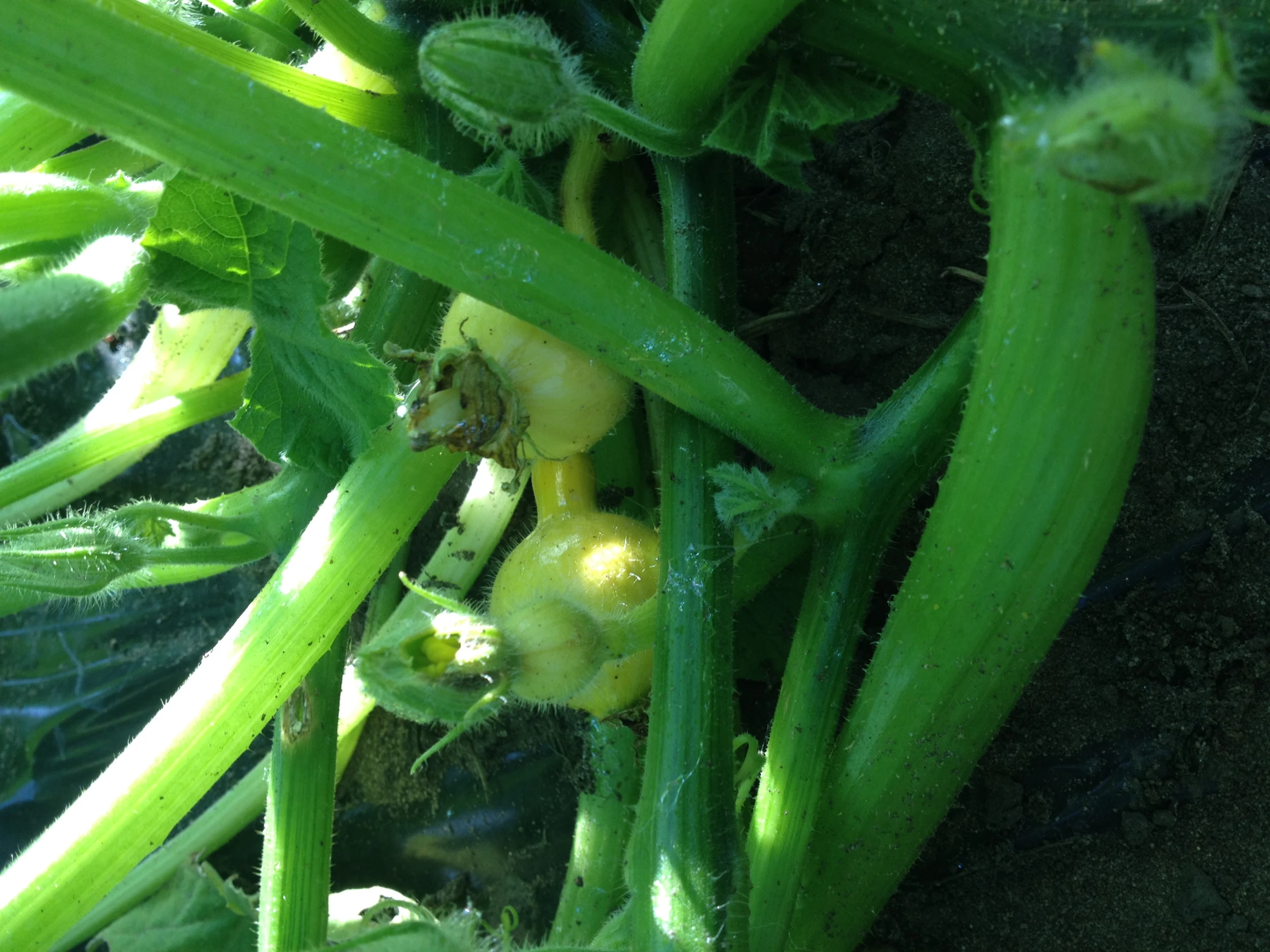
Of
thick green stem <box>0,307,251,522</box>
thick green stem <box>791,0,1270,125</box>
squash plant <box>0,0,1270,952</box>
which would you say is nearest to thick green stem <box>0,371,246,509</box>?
thick green stem <box>0,307,251,522</box>

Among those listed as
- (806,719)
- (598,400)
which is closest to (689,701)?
(806,719)

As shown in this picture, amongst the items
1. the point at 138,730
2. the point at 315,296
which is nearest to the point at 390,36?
the point at 315,296

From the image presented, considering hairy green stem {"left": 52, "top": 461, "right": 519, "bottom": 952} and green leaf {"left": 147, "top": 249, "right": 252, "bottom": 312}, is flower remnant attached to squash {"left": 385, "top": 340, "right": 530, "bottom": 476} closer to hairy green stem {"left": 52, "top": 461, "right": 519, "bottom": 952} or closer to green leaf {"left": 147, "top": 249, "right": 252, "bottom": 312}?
green leaf {"left": 147, "top": 249, "right": 252, "bottom": 312}

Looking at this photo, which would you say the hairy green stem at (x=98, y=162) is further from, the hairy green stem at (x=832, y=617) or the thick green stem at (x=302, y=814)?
the hairy green stem at (x=832, y=617)

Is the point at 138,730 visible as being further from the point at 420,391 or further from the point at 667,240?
the point at 667,240

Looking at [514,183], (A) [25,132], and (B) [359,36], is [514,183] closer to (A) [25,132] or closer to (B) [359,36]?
(B) [359,36]

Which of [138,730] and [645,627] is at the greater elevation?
[645,627]
